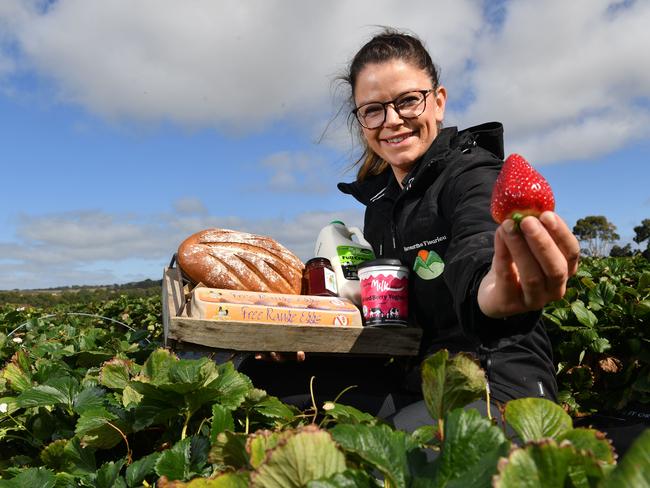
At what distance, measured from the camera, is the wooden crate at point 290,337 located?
2352mm

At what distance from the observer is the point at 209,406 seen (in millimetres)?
1330

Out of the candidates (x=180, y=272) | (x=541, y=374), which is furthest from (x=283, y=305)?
(x=541, y=374)

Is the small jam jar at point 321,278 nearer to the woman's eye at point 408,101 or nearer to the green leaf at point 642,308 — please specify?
the woman's eye at point 408,101

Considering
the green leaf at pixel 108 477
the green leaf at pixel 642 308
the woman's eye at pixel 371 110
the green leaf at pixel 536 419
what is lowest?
the green leaf at pixel 108 477

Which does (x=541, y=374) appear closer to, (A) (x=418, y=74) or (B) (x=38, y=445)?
(A) (x=418, y=74)

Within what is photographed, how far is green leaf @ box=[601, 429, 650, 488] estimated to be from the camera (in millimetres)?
431

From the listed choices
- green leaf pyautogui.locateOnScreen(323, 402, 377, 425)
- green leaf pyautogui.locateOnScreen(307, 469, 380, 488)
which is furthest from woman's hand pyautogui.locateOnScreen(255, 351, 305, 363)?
green leaf pyautogui.locateOnScreen(307, 469, 380, 488)

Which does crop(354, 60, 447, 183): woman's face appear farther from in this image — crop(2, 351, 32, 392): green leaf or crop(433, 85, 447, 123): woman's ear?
crop(2, 351, 32, 392): green leaf

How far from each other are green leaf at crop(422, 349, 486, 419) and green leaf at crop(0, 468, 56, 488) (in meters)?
0.80

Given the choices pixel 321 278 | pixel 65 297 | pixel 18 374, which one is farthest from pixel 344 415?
pixel 65 297

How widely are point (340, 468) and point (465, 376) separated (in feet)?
0.65

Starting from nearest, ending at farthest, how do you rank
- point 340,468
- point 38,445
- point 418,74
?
point 340,468, point 38,445, point 418,74

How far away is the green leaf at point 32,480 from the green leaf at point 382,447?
73 centimetres

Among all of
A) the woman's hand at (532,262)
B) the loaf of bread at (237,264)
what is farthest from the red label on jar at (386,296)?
the woman's hand at (532,262)
